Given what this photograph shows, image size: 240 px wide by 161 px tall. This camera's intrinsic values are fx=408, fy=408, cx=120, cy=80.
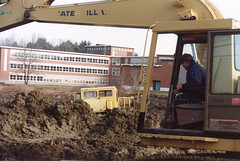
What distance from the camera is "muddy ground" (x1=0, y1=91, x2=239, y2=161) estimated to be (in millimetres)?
9367

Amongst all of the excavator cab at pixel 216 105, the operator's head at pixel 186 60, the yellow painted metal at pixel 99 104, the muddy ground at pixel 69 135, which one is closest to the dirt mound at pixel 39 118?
the muddy ground at pixel 69 135

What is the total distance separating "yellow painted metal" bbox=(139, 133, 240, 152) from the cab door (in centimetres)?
19

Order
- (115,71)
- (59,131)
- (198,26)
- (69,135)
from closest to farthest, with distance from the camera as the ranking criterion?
(198,26)
(69,135)
(59,131)
(115,71)

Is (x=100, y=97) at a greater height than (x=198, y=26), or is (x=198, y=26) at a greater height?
(x=198, y=26)

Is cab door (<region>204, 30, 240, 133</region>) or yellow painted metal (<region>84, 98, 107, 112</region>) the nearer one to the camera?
cab door (<region>204, 30, 240, 133</region>)

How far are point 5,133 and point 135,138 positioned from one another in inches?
156

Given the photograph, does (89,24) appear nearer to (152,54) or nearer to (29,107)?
(152,54)

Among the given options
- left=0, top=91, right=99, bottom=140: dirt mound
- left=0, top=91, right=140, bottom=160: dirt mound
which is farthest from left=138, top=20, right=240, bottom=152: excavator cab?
left=0, top=91, right=99, bottom=140: dirt mound

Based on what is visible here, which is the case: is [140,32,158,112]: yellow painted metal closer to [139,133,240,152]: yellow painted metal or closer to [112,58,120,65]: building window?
[139,133,240,152]: yellow painted metal

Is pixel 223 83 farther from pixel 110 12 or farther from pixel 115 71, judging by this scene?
pixel 115 71

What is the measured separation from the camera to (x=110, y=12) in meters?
10.2

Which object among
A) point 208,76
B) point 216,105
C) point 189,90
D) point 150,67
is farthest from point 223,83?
point 150,67

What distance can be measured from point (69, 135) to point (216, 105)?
8.35 meters

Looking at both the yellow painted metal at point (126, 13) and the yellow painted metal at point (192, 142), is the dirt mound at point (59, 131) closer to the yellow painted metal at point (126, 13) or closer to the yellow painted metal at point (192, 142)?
the yellow painted metal at point (192, 142)
